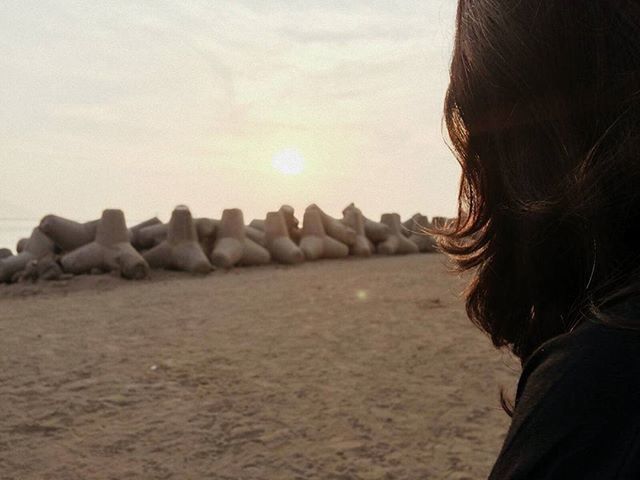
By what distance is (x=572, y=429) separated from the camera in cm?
63

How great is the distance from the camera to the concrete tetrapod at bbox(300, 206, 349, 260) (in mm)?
12273

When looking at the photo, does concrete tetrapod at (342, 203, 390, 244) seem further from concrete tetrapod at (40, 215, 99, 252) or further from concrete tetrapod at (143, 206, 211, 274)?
concrete tetrapod at (40, 215, 99, 252)

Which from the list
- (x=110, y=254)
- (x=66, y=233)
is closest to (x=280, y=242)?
(x=110, y=254)

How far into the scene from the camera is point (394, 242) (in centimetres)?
1457

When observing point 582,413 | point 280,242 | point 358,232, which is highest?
point 358,232

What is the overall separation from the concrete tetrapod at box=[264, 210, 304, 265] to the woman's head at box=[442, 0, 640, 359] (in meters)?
10.2

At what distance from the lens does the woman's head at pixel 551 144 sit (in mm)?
852

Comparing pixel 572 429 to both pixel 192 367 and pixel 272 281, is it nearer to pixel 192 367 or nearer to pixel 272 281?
pixel 192 367

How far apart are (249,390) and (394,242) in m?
11.1

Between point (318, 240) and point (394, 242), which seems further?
point (394, 242)

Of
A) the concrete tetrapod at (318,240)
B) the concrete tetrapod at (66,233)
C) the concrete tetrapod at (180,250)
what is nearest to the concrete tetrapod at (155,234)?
the concrete tetrapod at (180,250)

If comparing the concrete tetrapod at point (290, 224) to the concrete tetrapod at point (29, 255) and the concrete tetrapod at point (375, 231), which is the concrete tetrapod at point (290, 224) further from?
the concrete tetrapod at point (29, 255)

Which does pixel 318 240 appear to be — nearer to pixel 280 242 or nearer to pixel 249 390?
pixel 280 242

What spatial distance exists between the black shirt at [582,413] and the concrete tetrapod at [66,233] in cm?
955
